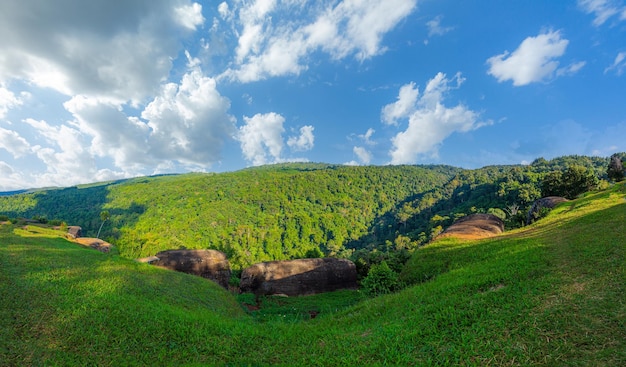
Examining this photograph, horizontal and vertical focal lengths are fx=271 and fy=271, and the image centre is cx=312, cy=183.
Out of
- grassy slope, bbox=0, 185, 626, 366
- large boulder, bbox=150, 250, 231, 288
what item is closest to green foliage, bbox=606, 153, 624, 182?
grassy slope, bbox=0, 185, 626, 366

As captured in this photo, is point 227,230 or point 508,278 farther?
point 227,230

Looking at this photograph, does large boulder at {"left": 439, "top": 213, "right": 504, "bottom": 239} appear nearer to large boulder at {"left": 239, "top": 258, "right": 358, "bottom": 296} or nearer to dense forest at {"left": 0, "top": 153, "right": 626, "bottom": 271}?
large boulder at {"left": 239, "top": 258, "right": 358, "bottom": 296}

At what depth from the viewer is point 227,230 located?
413 ft

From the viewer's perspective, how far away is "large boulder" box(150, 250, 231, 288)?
2636cm

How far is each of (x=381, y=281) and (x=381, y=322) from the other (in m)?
8.38

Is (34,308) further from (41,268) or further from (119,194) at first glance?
(119,194)

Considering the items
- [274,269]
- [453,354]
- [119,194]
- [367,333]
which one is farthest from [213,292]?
[119,194]

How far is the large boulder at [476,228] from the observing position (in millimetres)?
24312

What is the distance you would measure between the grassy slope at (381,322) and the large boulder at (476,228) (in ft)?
34.2

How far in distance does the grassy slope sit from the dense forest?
77.5 metres

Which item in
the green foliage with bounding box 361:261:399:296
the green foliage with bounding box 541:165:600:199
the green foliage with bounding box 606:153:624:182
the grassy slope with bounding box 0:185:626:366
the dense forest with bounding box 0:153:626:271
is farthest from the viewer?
the dense forest with bounding box 0:153:626:271

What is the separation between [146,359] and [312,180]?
185374 millimetres

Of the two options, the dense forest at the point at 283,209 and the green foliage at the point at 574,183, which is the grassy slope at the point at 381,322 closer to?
the green foliage at the point at 574,183

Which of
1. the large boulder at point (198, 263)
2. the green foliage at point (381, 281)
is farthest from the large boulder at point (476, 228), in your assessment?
the large boulder at point (198, 263)
